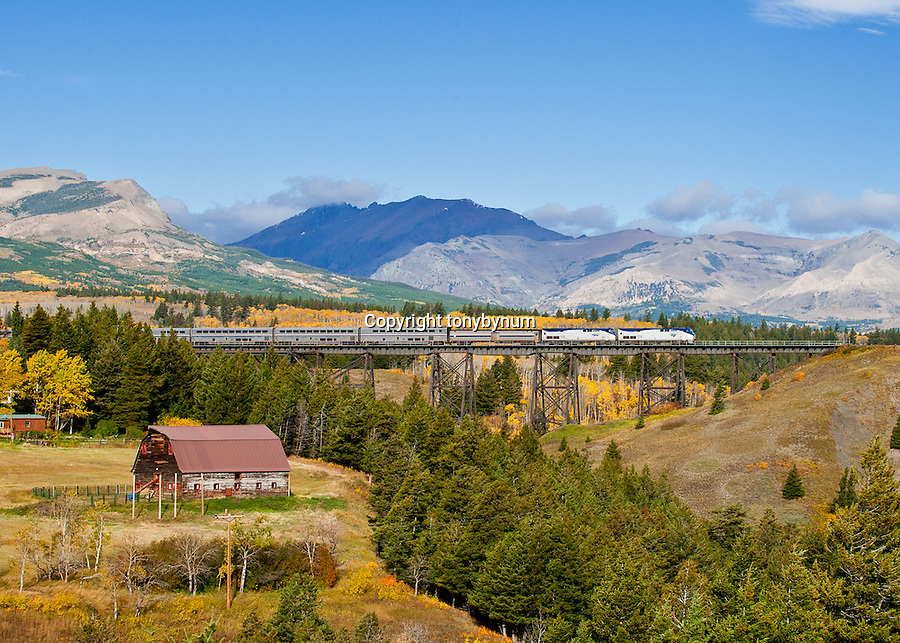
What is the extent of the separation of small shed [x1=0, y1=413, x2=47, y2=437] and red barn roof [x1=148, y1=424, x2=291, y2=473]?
24.8 meters

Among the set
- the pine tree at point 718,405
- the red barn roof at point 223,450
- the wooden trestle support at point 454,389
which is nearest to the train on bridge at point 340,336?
the wooden trestle support at point 454,389

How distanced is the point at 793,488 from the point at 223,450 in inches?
1868

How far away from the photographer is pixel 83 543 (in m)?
48.3

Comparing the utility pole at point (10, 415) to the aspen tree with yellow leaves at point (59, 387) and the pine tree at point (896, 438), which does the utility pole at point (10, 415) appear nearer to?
Result: the aspen tree with yellow leaves at point (59, 387)

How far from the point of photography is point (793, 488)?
2884 inches

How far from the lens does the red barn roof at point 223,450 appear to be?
218 ft

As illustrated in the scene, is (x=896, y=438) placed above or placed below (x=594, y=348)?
below

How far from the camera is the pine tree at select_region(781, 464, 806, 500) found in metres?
73.1

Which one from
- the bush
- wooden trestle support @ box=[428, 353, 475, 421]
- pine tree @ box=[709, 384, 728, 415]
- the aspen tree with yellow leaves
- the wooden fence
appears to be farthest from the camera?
wooden trestle support @ box=[428, 353, 475, 421]

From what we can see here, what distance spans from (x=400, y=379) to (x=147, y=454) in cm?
10971

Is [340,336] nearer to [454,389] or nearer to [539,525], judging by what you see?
[454,389]

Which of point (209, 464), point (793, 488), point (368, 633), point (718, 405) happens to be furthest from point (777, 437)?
point (368, 633)

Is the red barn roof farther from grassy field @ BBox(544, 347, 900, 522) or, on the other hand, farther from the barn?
grassy field @ BBox(544, 347, 900, 522)

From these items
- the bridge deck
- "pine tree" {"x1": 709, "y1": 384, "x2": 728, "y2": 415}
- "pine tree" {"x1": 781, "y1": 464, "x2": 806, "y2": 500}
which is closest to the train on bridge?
the bridge deck
